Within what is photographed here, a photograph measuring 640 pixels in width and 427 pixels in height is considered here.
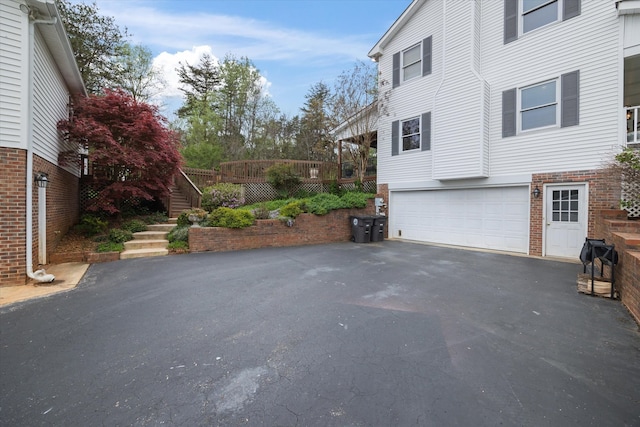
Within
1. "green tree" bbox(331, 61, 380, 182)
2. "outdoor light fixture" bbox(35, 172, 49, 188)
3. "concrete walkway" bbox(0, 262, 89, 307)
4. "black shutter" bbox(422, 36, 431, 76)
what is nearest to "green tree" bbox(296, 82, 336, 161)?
"green tree" bbox(331, 61, 380, 182)

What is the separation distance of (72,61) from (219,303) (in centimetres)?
767

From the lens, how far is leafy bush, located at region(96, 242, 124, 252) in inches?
276

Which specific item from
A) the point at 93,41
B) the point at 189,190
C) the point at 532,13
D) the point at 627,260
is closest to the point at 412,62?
the point at 532,13

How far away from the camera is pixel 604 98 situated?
281 inches

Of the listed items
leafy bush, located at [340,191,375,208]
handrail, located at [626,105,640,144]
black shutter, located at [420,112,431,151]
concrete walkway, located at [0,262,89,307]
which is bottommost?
concrete walkway, located at [0,262,89,307]

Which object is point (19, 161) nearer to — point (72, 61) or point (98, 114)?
point (98, 114)

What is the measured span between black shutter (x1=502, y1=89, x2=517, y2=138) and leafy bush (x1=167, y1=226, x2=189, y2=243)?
Answer: 10130 mm

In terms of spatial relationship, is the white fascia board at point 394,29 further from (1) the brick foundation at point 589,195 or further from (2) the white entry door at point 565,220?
(2) the white entry door at point 565,220

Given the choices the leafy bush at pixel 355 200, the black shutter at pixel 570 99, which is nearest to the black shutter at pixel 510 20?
the black shutter at pixel 570 99

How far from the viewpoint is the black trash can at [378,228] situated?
432 inches

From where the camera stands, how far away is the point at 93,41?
14797 millimetres

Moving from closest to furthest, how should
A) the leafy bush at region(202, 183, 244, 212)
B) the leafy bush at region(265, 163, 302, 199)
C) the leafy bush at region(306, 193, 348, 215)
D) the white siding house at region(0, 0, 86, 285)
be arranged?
the white siding house at region(0, 0, 86, 285) → the leafy bush at region(202, 183, 244, 212) → the leafy bush at region(306, 193, 348, 215) → the leafy bush at region(265, 163, 302, 199)

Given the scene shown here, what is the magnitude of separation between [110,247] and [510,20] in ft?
43.4

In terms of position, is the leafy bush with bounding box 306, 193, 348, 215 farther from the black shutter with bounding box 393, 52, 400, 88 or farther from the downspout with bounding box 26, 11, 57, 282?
the downspout with bounding box 26, 11, 57, 282
